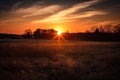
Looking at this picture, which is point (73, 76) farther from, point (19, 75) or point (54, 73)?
point (19, 75)

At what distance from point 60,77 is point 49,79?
0.81m

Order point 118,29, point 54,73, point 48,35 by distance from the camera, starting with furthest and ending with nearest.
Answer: point 48,35, point 118,29, point 54,73

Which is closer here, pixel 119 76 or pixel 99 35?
pixel 119 76

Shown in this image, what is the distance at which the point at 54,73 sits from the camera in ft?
39.5

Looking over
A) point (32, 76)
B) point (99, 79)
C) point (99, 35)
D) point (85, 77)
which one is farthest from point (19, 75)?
point (99, 35)

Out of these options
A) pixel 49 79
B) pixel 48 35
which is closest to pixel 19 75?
pixel 49 79

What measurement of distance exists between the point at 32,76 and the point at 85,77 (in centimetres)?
359

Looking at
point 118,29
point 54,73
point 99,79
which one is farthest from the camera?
point 118,29

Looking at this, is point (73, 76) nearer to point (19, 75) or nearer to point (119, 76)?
point (119, 76)

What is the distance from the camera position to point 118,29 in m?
119

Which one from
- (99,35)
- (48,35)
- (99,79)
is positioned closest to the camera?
(99,79)

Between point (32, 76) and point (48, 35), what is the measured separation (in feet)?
414

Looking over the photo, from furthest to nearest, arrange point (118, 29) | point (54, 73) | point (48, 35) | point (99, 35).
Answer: point (48, 35)
point (118, 29)
point (99, 35)
point (54, 73)

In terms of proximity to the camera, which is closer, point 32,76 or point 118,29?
point 32,76
